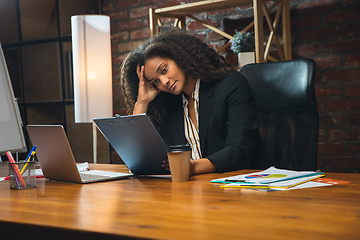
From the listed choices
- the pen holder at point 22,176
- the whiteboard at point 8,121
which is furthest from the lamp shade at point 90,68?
the pen holder at point 22,176

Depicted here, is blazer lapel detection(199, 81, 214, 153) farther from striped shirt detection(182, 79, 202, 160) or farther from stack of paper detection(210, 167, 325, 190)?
stack of paper detection(210, 167, 325, 190)

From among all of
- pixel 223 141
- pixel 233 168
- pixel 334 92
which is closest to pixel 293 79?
pixel 223 141

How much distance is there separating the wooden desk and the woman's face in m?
0.79

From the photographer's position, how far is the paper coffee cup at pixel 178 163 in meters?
1.00

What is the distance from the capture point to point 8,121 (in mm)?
1388

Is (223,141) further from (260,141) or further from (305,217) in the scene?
(305,217)

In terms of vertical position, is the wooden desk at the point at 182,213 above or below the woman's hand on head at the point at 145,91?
below

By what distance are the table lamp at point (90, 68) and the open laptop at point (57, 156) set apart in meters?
1.28

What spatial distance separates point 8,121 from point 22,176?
1.59 feet

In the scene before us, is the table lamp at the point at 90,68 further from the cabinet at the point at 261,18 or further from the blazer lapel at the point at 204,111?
the blazer lapel at the point at 204,111

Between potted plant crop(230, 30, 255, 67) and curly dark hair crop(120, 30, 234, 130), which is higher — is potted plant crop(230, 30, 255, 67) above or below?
above

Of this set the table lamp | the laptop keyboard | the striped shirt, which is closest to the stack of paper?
the laptop keyboard

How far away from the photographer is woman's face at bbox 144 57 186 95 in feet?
5.43

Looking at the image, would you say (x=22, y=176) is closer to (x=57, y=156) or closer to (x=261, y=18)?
(x=57, y=156)
